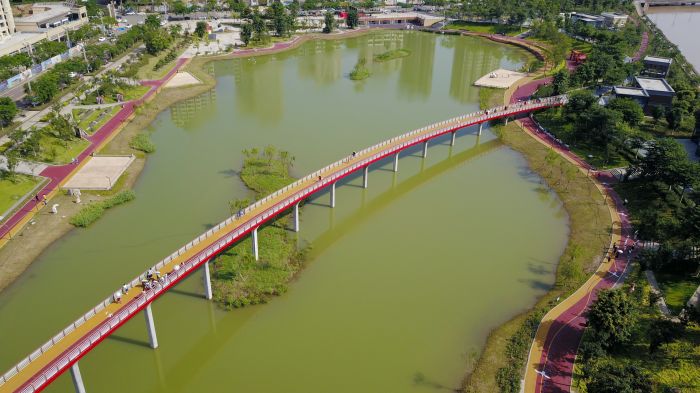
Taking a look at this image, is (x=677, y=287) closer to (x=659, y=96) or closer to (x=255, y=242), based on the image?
(x=255, y=242)

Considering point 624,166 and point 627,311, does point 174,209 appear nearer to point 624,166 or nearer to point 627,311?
point 627,311

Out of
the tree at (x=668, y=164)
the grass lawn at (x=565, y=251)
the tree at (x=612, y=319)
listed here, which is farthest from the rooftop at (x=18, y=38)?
the tree at (x=668, y=164)

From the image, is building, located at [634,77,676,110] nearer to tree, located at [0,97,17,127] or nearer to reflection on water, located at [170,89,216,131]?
reflection on water, located at [170,89,216,131]

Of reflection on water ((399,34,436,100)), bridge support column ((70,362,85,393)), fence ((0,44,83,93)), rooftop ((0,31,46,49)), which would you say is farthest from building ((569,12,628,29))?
bridge support column ((70,362,85,393))

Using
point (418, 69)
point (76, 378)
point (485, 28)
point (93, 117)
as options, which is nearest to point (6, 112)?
point (93, 117)

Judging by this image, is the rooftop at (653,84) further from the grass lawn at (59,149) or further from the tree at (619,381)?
the grass lawn at (59,149)

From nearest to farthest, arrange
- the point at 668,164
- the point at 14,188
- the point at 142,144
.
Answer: the point at 668,164, the point at 14,188, the point at 142,144
